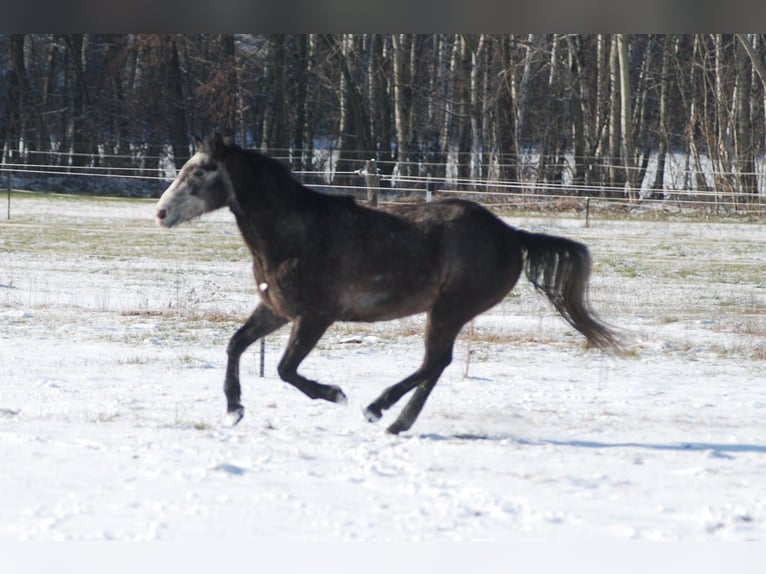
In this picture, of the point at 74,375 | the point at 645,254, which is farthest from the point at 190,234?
the point at 74,375

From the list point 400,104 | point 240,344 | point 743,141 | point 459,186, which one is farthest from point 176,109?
point 240,344

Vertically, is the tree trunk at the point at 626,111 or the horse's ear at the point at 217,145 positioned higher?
the tree trunk at the point at 626,111

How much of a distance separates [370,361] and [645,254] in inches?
460

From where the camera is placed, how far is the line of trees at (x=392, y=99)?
1240 inches

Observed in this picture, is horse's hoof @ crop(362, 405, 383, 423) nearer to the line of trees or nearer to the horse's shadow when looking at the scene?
the horse's shadow

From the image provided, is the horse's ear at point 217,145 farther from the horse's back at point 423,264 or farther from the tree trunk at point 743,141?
the tree trunk at point 743,141

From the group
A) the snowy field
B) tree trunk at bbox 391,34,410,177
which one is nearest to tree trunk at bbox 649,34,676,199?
tree trunk at bbox 391,34,410,177

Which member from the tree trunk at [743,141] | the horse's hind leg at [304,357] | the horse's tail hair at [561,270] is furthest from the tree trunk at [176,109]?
the horse's hind leg at [304,357]

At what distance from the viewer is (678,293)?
15.7 metres

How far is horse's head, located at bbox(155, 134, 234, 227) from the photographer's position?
6.71 metres

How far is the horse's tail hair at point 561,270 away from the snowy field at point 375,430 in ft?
2.62

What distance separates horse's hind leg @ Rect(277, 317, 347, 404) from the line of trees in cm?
2383

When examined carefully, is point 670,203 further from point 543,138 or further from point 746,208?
point 543,138

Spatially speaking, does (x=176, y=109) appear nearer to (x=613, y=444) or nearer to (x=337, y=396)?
(x=337, y=396)
